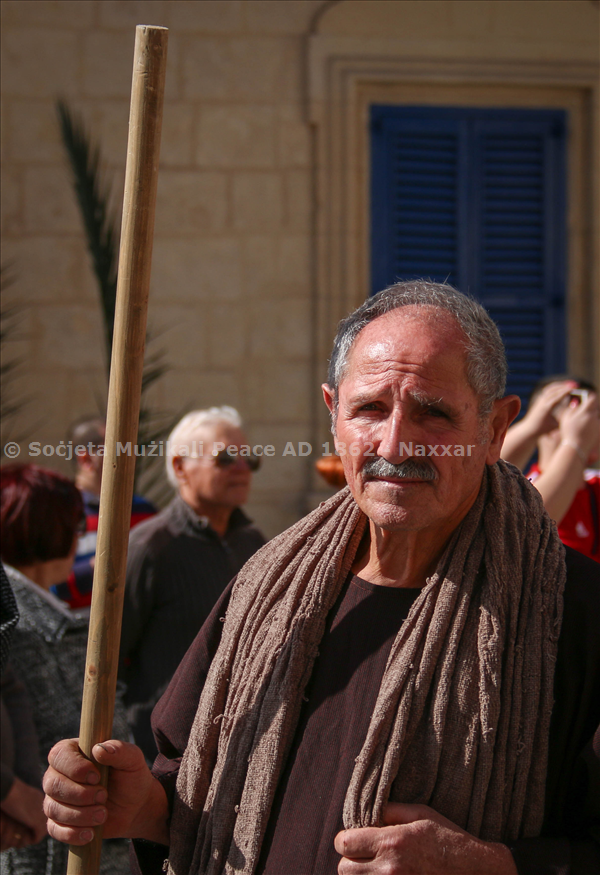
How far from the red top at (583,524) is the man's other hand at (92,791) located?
1638mm

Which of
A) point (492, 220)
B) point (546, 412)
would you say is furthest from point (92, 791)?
point (492, 220)

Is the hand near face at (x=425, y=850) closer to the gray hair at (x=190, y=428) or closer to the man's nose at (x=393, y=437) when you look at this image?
the man's nose at (x=393, y=437)

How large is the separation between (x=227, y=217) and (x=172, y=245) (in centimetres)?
33

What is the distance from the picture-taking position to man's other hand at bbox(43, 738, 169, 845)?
51.1 inches

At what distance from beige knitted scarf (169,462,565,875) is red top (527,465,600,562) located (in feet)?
4.11

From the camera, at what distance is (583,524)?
104 inches

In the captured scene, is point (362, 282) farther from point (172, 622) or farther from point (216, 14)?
point (172, 622)

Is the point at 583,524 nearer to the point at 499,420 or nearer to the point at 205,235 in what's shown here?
the point at 499,420

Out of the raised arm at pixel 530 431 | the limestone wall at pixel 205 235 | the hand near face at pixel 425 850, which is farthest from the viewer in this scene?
the limestone wall at pixel 205 235

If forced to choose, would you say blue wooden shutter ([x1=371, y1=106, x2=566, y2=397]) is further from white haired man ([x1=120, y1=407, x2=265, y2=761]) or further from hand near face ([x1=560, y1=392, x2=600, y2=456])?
hand near face ([x1=560, y1=392, x2=600, y2=456])

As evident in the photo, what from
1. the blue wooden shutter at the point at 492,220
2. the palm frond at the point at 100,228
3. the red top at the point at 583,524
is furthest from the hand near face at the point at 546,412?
the palm frond at the point at 100,228

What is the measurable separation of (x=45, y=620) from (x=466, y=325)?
1472mm

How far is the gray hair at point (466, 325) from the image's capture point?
4.40ft

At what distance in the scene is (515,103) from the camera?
462cm
